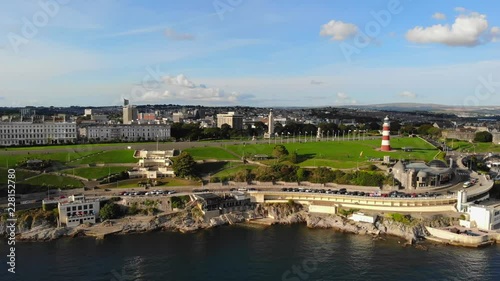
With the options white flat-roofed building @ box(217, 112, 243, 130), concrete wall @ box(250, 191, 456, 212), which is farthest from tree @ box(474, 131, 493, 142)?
concrete wall @ box(250, 191, 456, 212)

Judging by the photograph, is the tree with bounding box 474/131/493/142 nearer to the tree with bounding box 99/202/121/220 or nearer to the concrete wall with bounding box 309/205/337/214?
the concrete wall with bounding box 309/205/337/214

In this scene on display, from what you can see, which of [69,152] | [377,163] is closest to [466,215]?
[377,163]

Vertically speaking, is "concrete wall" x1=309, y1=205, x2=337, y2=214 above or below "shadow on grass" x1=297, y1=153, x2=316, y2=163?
below

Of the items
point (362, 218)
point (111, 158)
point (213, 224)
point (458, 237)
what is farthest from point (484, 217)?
point (111, 158)

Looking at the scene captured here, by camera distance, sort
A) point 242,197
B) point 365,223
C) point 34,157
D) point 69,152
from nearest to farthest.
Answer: point 365,223 < point 242,197 < point 34,157 < point 69,152

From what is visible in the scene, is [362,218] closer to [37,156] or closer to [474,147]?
[37,156]

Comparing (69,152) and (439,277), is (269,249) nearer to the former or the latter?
(439,277)

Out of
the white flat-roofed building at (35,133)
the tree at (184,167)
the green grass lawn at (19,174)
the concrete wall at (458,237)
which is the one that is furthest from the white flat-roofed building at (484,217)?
the white flat-roofed building at (35,133)
